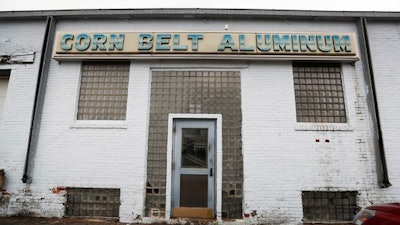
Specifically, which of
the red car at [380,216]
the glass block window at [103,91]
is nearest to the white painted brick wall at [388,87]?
the red car at [380,216]

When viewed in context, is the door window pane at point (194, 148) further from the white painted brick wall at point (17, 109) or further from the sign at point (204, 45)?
the white painted brick wall at point (17, 109)

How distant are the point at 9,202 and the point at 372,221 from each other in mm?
6933

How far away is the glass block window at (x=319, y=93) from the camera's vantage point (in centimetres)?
591

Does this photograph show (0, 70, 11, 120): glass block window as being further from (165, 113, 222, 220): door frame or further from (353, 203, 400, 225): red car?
(353, 203, 400, 225): red car

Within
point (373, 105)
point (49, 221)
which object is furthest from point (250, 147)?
point (49, 221)

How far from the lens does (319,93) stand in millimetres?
6023

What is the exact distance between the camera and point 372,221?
2816mm

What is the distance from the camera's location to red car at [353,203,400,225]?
2.63 m

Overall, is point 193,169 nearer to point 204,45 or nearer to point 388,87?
point 204,45

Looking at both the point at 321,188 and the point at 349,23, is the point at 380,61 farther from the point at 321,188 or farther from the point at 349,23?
the point at 321,188

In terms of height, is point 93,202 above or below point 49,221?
above

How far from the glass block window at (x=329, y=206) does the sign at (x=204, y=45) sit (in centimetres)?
317

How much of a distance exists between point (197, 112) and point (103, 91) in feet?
7.85

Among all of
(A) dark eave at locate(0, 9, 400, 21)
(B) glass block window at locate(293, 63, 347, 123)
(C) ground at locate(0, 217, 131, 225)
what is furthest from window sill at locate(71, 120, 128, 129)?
(B) glass block window at locate(293, 63, 347, 123)
